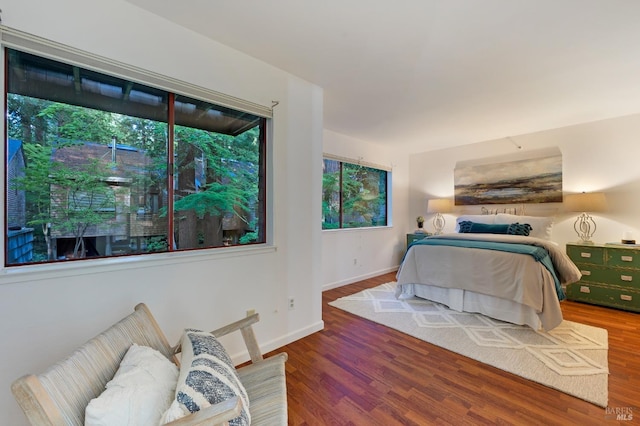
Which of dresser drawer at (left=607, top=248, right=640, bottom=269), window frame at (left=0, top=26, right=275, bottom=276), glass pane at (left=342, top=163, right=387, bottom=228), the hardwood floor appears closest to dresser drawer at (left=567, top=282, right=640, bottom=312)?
dresser drawer at (left=607, top=248, right=640, bottom=269)

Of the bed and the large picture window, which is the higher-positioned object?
the large picture window

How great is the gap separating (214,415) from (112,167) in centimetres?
166

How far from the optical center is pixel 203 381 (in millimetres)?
949

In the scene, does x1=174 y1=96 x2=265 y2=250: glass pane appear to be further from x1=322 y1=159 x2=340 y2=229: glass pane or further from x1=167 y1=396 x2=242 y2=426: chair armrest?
x1=322 y1=159 x2=340 y2=229: glass pane

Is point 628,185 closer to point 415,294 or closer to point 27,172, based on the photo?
point 415,294

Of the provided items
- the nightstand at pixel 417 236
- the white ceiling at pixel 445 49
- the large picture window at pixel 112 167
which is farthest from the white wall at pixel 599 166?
the large picture window at pixel 112 167

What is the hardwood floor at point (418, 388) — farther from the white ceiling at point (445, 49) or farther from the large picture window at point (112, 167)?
the white ceiling at point (445, 49)

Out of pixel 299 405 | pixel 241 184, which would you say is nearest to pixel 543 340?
pixel 299 405

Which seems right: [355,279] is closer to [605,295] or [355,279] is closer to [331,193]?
[331,193]

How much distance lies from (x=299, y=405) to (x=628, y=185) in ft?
15.8

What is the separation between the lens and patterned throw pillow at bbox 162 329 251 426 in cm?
87

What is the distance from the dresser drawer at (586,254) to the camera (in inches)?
131

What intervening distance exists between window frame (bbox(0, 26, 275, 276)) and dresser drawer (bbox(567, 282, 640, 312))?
4.01 meters

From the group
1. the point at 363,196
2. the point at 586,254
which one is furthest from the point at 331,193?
the point at 586,254
